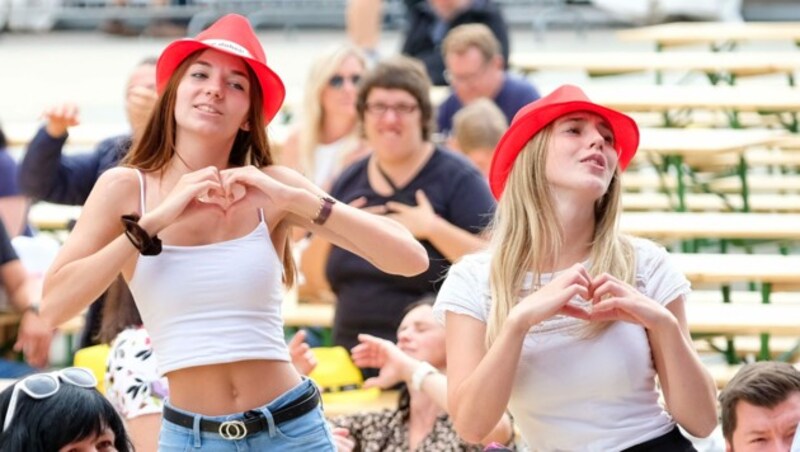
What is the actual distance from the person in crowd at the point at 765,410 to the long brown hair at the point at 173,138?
1.16 m

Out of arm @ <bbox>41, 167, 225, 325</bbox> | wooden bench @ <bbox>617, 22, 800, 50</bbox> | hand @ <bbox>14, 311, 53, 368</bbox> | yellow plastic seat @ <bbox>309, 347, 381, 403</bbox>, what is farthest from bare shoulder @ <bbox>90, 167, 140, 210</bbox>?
wooden bench @ <bbox>617, 22, 800, 50</bbox>

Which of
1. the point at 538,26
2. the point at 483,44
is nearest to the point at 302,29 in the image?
the point at 538,26

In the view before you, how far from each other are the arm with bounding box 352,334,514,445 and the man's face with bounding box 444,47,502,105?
4.20 meters

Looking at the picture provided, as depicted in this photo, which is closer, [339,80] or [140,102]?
[140,102]

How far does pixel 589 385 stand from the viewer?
4059mm

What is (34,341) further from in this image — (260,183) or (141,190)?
(260,183)

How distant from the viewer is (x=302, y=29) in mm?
18906

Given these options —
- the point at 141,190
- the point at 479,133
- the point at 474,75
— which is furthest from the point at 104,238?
the point at 474,75

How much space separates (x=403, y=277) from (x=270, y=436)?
2583mm

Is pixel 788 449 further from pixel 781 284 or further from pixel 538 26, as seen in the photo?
pixel 538 26

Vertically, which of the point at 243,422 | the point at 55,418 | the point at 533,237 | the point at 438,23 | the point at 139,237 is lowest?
the point at 438,23

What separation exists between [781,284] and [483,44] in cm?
271

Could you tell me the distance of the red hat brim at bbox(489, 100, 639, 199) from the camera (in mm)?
4270

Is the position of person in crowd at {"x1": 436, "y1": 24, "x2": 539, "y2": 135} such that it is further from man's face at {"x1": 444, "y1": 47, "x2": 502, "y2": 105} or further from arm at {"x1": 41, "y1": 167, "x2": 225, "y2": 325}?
arm at {"x1": 41, "y1": 167, "x2": 225, "y2": 325}
